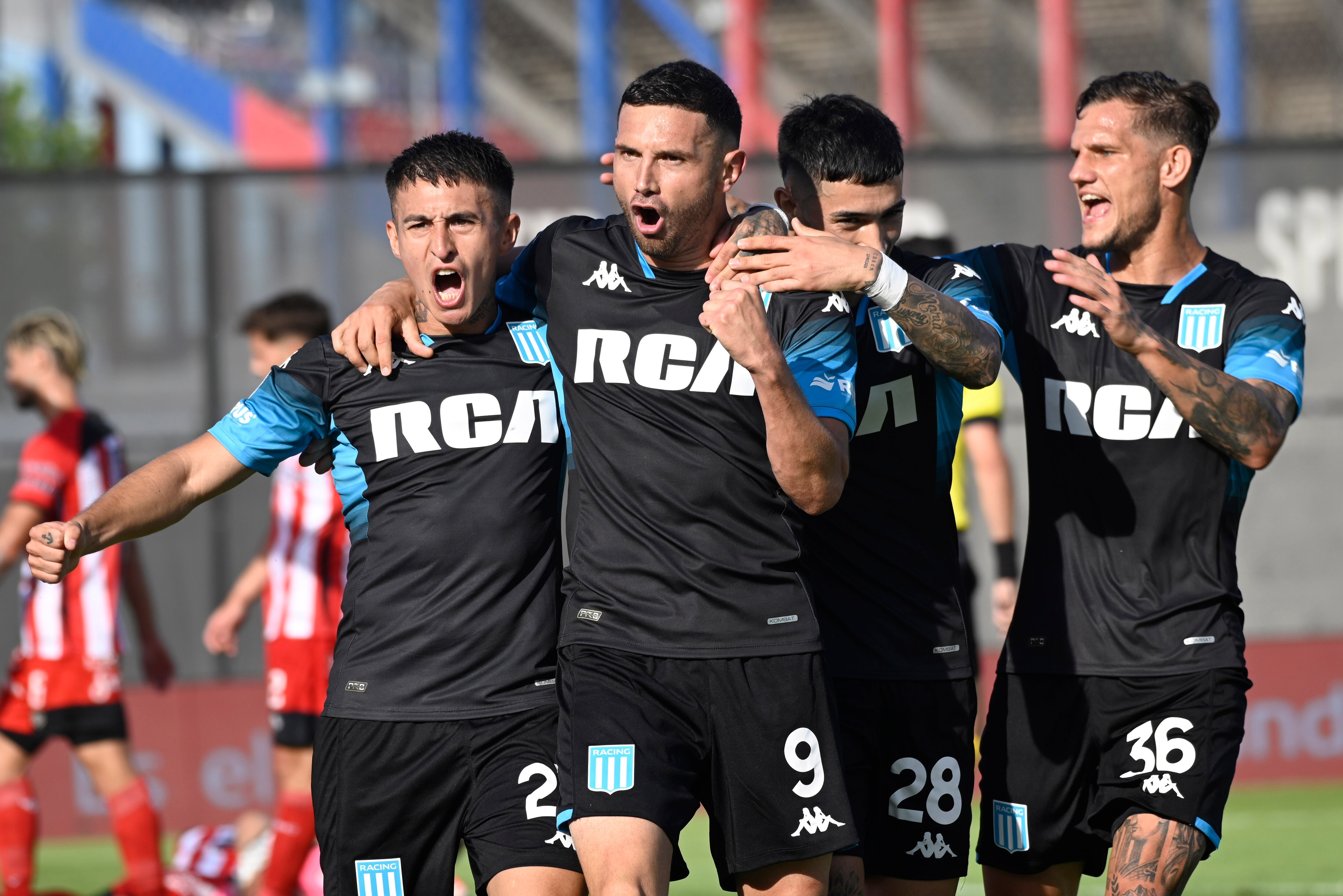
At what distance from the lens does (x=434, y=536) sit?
395 cm

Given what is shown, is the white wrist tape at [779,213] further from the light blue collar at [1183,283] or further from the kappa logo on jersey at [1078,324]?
the light blue collar at [1183,283]

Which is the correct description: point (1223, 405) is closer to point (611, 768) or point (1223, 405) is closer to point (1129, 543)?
point (1129, 543)

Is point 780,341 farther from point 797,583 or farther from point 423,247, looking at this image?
point 423,247

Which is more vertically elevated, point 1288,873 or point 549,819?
point 549,819

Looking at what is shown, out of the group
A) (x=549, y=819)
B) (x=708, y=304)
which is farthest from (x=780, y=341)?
(x=549, y=819)

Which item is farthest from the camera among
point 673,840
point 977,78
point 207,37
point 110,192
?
point 207,37

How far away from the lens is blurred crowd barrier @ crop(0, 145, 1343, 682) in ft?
30.1

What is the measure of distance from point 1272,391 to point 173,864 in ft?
16.6

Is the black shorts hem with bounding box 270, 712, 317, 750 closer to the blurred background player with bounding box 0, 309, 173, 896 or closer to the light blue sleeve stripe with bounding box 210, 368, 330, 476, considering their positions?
the blurred background player with bounding box 0, 309, 173, 896

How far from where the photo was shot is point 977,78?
18.6 metres

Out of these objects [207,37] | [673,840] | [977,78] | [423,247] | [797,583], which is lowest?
[673,840]

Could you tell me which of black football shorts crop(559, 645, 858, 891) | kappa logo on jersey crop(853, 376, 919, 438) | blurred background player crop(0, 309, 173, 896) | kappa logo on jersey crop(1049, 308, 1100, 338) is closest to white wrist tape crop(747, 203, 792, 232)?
kappa logo on jersey crop(853, 376, 919, 438)

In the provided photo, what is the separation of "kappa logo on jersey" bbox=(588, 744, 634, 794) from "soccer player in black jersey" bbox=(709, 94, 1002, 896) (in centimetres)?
74

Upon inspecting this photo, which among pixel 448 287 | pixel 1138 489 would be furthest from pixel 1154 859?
pixel 448 287
